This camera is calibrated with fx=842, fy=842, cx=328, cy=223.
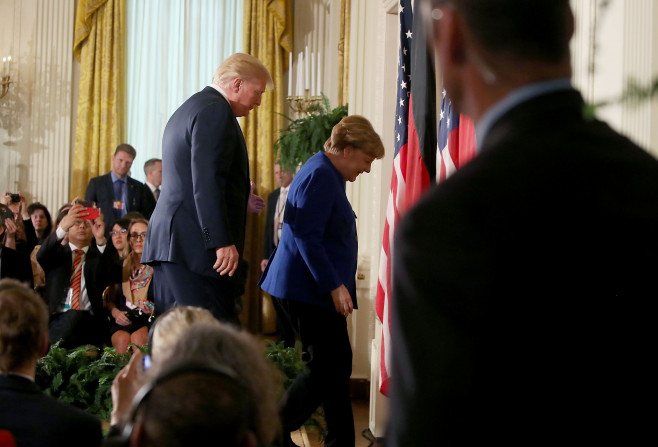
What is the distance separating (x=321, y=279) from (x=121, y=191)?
4925 mm

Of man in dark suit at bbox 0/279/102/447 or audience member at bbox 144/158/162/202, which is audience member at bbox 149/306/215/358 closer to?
man in dark suit at bbox 0/279/102/447

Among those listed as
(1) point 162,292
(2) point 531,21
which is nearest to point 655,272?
(2) point 531,21

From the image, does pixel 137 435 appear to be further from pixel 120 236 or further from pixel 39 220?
pixel 39 220

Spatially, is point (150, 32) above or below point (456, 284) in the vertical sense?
above

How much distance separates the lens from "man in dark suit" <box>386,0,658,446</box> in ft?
2.87

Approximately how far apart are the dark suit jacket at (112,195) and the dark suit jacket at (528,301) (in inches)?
287

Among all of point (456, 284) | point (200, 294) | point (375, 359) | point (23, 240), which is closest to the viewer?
point (456, 284)

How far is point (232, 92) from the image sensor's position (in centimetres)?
356

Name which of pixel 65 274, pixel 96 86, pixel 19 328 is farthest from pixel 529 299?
pixel 96 86

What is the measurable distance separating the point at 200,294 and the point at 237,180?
1.64ft

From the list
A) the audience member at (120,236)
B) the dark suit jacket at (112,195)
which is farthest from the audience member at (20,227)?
the audience member at (120,236)

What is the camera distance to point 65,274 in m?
5.33

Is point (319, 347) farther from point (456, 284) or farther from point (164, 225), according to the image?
point (456, 284)

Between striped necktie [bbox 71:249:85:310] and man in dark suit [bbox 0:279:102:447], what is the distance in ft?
10.5
